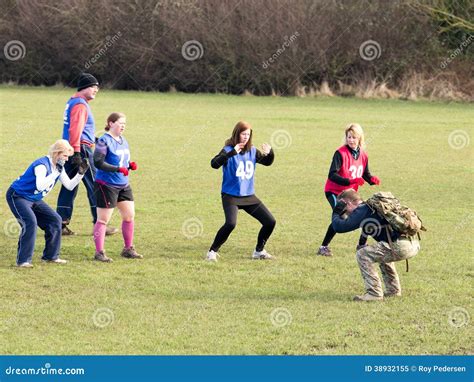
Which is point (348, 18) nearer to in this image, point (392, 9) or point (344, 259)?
point (392, 9)

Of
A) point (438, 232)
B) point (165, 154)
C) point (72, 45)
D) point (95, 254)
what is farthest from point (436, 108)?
point (95, 254)

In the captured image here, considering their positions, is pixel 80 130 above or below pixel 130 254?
above

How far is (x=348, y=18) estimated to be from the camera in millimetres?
48250

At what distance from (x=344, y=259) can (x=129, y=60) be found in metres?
40.8

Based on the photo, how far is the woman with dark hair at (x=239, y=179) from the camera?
11.4 meters
